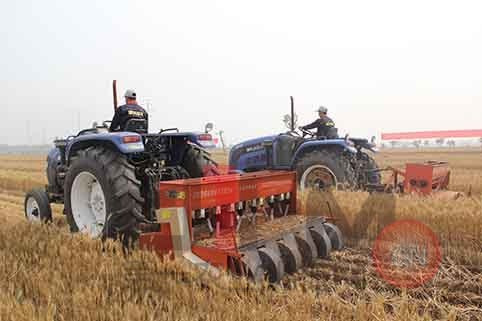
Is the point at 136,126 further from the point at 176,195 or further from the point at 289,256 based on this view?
the point at 289,256

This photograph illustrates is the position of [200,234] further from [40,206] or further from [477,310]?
[40,206]

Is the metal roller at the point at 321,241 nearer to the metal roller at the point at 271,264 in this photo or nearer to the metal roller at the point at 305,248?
the metal roller at the point at 305,248

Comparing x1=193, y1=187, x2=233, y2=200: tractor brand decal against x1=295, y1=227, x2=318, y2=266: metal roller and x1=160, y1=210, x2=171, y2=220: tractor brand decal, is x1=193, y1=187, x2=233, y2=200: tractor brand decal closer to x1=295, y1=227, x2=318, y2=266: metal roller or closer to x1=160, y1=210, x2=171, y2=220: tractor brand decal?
x1=160, y1=210, x2=171, y2=220: tractor brand decal

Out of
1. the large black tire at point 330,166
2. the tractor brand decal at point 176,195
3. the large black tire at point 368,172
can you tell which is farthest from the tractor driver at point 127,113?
the large black tire at point 368,172

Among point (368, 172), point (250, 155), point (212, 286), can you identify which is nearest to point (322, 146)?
point (368, 172)

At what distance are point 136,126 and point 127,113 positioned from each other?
0.19 m

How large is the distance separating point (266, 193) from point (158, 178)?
49.7 inches

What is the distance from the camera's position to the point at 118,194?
14.6ft

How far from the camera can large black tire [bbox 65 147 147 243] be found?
4453 mm

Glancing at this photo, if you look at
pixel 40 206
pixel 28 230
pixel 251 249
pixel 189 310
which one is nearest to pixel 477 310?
pixel 251 249

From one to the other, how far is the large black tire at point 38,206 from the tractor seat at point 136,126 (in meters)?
2.05

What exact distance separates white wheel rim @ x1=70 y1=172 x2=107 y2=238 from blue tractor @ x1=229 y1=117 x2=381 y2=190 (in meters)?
4.11

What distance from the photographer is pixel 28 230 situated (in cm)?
501

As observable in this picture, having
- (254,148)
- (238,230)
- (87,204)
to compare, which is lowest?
(238,230)
